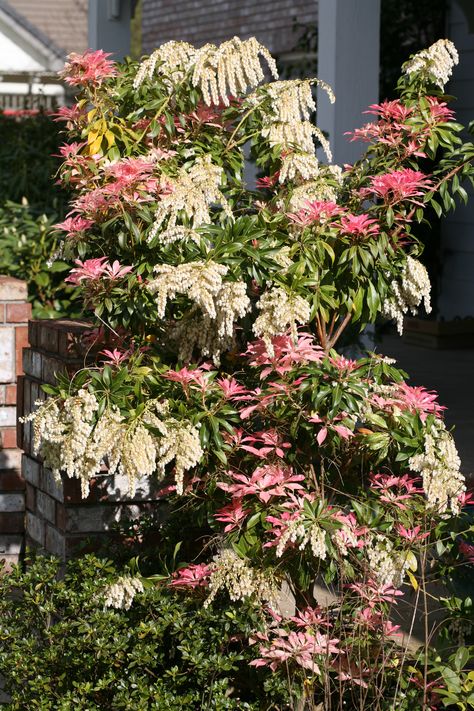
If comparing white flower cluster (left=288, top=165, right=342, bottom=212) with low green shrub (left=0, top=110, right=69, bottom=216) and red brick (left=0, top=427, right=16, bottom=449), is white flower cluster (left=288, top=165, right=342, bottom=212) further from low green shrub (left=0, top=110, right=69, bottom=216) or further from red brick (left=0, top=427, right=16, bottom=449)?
low green shrub (left=0, top=110, right=69, bottom=216)

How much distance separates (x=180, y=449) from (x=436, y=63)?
150 cm

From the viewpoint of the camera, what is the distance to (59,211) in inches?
311

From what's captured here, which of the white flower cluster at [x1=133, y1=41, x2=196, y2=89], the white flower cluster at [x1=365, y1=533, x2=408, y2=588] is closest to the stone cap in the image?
the white flower cluster at [x1=133, y1=41, x2=196, y2=89]

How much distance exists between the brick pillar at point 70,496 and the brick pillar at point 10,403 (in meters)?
0.38

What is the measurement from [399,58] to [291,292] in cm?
904

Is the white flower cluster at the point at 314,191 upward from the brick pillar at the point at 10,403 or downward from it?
upward

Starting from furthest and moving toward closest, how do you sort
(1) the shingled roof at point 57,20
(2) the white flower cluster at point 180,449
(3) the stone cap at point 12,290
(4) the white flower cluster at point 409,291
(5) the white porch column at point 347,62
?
(1) the shingled roof at point 57,20
(5) the white porch column at point 347,62
(3) the stone cap at point 12,290
(4) the white flower cluster at point 409,291
(2) the white flower cluster at point 180,449

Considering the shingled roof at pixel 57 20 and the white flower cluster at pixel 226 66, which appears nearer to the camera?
the white flower cluster at pixel 226 66

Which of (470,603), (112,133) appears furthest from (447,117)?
(470,603)

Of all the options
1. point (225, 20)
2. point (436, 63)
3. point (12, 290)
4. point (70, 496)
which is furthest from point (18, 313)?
point (225, 20)

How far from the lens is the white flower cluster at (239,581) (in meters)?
3.51

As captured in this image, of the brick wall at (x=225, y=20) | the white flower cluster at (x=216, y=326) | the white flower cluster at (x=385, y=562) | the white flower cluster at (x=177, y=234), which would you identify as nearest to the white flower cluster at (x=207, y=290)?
the white flower cluster at (x=216, y=326)

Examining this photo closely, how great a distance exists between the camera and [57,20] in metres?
24.5

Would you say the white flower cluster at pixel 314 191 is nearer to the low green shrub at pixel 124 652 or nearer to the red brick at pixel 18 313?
the low green shrub at pixel 124 652
